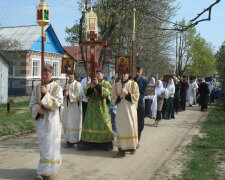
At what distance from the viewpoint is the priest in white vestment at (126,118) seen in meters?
6.64

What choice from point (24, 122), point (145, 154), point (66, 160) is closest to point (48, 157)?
point (66, 160)

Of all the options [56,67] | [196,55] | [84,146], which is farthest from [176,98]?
[196,55]

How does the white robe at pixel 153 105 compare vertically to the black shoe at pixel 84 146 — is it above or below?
above

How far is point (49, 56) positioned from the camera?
2680cm

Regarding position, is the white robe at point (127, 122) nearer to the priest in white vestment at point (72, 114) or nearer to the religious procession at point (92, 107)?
the religious procession at point (92, 107)

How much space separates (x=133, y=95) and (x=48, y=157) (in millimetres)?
2457

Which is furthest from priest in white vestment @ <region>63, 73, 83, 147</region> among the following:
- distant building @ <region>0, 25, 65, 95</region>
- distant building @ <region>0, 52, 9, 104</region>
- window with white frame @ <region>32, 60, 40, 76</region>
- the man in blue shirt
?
window with white frame @ <region>32, 60, 40, 76</region>

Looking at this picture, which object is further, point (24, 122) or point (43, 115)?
point (24, 122)

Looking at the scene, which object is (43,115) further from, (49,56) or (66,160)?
(49,56)

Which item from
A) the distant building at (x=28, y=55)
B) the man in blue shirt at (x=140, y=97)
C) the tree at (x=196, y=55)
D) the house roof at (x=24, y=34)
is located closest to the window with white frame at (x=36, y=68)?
the distant building at (x=28, y=55)

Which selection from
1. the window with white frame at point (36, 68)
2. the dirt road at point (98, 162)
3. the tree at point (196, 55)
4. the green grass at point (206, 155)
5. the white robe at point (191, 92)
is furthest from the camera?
the tree at point (196, 55)

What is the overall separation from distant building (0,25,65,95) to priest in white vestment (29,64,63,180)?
16749mm

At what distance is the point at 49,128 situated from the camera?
5070 mm

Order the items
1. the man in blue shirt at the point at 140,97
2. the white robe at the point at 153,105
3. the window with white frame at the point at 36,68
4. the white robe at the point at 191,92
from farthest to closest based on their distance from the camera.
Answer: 1. the window with white frame at the point at 36,68
2. the white robe at the point at 191,92
3. the white robe at the point at 153,105
4. the man in blue shirt at the point at 140,97
